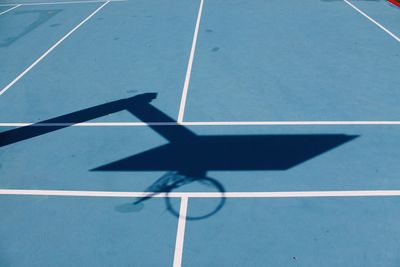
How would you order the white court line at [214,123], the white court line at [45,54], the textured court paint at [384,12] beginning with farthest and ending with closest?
the textured court paint at [384,12] → the white court line at [45,54] → the white court line at [214,123]

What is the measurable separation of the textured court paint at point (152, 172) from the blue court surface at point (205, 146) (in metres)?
0.03

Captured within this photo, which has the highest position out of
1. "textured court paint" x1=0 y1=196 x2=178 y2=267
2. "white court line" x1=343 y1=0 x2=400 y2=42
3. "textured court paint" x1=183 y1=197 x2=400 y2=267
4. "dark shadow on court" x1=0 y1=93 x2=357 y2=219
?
"white court line" x1=343 y1=0 x2=400 y2=42

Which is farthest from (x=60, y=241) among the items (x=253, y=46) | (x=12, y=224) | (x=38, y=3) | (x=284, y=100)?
(x=38, y=3)

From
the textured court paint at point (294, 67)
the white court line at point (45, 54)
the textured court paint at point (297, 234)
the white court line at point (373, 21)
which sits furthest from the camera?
the white court line at point (373, 21)

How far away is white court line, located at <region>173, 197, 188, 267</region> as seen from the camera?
5.87m

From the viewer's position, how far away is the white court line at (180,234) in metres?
5.87

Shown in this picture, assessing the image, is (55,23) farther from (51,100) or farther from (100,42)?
(51,100)

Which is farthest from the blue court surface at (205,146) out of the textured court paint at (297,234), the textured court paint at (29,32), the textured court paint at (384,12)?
the textured court paint at (384,12)

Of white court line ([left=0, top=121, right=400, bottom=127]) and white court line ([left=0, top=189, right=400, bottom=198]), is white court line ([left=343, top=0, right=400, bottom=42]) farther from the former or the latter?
white court line ([left=0, top=189, right=400, bottom=198])

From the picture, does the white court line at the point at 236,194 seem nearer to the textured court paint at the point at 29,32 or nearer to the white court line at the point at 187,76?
the white court line at the point at 187,76

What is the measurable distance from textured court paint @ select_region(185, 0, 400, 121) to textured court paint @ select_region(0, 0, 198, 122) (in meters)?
0.82

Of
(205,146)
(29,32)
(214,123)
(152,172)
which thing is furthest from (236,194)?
(29,32)

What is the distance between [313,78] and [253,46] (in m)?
3.13

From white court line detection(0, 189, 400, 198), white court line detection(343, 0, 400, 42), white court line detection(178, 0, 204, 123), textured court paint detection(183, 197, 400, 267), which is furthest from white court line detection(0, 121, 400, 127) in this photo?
white court line detection(343, 0, 400, 42)
